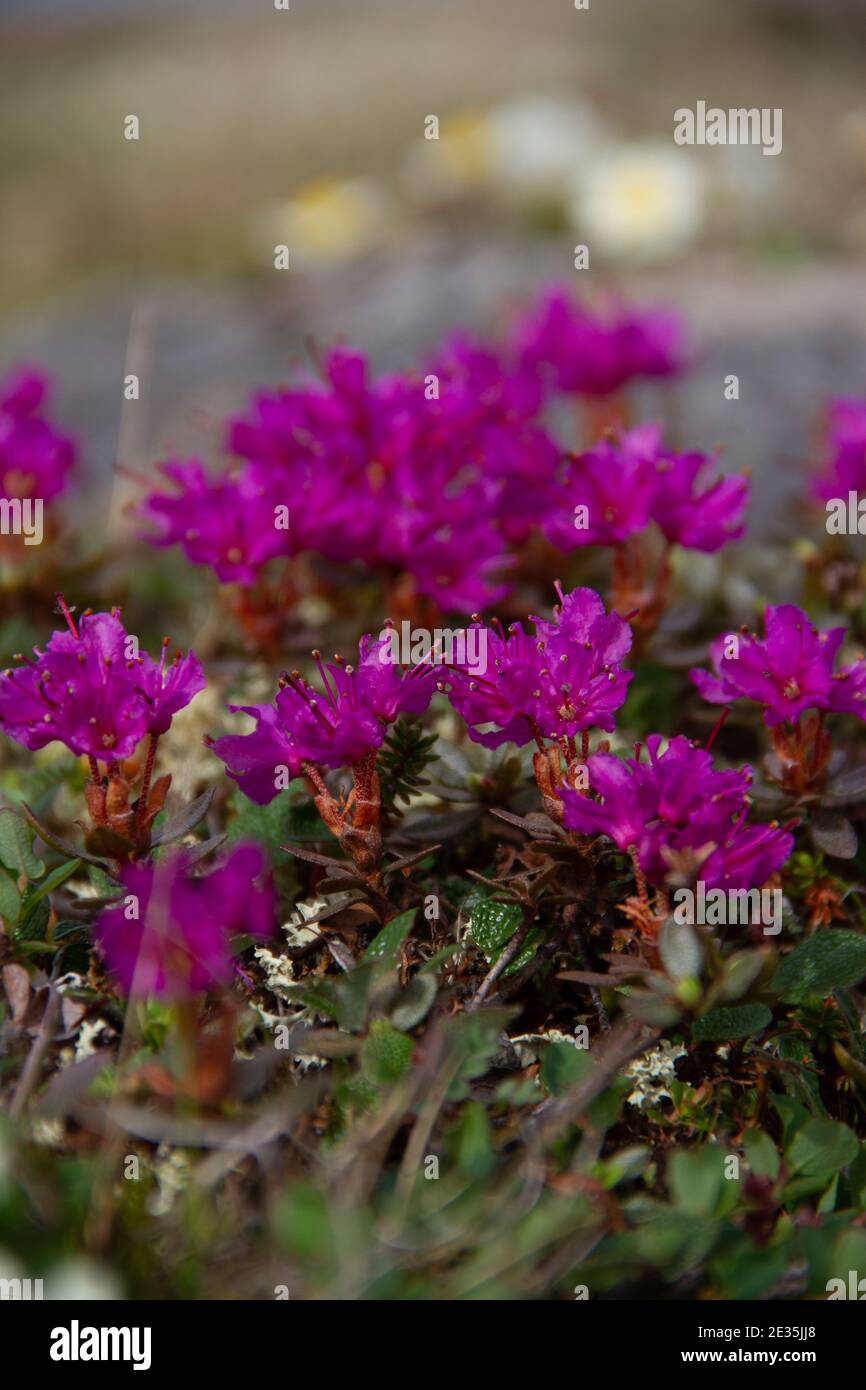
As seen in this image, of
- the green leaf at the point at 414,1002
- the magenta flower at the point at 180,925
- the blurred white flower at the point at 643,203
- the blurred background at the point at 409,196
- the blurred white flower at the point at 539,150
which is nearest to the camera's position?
the magenta flower at the point at 180,925

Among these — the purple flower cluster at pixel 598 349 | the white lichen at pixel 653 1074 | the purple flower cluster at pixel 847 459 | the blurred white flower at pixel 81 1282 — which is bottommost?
the blurred white flower at pixel 81 1282

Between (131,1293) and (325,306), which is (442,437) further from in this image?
(325,306)

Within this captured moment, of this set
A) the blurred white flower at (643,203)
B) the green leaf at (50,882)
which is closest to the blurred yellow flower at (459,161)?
the blurred white flower at (643,203)

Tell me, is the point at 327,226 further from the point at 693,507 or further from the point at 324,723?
the point at 324,723

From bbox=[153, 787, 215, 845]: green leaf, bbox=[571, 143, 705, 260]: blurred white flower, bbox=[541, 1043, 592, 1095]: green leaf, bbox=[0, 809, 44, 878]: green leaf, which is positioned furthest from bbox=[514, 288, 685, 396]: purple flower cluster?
bbox=[571, 143, 705, 260]: blurred white flower

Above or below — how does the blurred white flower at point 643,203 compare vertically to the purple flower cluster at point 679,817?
above

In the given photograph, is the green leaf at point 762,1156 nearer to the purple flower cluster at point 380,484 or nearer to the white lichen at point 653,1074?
the white lichen at point 653,1074

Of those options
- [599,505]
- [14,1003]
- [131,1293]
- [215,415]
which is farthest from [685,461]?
[215,415]
